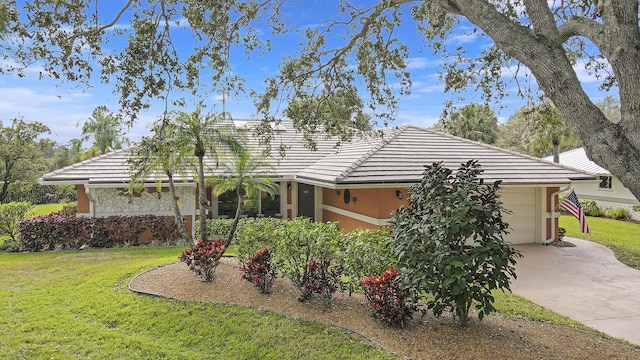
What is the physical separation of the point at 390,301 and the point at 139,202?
12.2 m

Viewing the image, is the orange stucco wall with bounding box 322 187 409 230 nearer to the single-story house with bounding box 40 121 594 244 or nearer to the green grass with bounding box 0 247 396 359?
the single-story house with bounding box 40 121 594 244

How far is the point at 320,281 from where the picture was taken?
689 centimetres

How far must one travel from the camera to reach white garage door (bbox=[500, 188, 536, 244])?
14617mm

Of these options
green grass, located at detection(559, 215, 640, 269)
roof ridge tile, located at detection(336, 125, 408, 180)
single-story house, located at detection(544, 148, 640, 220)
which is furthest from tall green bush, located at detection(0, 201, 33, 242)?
single-story house, located at detection(544, 148, 640, 220)

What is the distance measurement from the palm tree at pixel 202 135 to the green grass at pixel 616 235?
12.5 metres

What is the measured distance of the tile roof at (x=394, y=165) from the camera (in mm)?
12719

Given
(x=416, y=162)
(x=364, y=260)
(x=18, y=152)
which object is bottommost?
(x=364, y=260)

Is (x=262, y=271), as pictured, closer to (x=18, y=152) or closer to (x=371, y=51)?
(x=371, y=51)

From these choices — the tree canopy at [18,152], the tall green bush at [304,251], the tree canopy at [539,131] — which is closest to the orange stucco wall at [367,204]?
the tall green bush at [304,251]

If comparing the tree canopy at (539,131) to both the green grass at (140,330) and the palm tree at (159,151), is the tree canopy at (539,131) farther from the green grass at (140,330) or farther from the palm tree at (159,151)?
the palm tree at (159,151)

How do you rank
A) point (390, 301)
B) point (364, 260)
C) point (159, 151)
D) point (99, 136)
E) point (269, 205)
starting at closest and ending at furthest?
1. point (390, 301)
2. point (364, 260)
3. point (159, 151)
4. point (269, 205)
5. point (99, 136)

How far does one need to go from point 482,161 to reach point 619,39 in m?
11.3

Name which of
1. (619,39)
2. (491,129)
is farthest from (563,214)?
(619,39)

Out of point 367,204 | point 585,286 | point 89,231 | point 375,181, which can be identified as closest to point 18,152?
point 89,231
